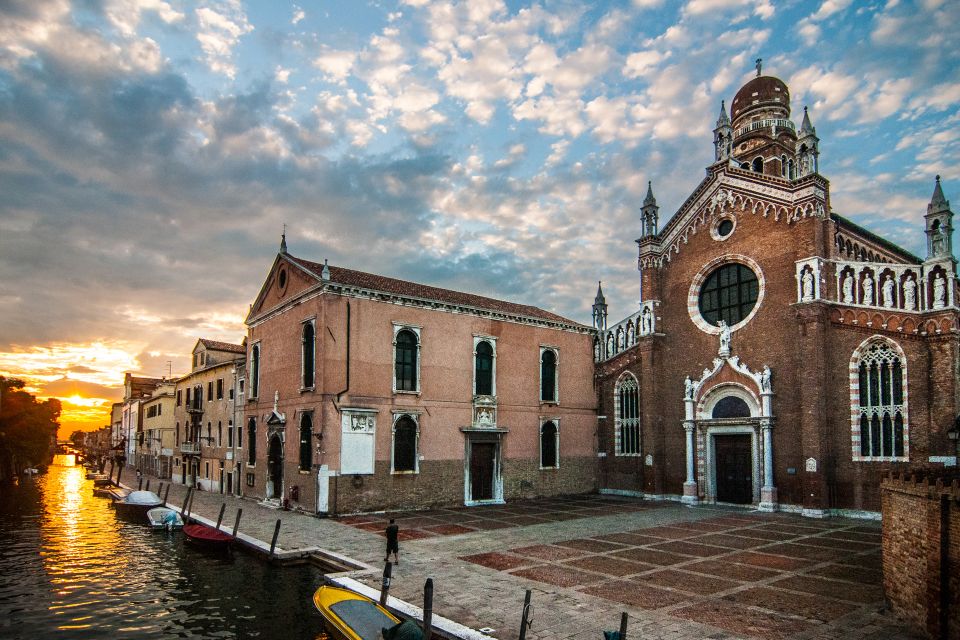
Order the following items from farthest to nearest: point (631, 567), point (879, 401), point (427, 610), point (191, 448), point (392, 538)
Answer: point (191, 448)
point (879, 401)
point (631, 567)
point (392, 538)
point (427, 610)

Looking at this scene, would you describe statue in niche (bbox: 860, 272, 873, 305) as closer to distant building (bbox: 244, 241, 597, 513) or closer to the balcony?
distant building (bbox: 244, 241, 597, 513)

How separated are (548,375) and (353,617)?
22.2m

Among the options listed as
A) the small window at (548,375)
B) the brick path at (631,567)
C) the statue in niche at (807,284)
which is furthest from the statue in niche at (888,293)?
the small window at (548,375)

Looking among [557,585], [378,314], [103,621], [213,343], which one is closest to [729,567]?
[557,585]

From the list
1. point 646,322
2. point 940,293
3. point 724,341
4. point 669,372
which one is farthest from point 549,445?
point 940,293

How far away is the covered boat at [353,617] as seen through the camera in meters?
10.2

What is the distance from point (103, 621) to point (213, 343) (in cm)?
3149

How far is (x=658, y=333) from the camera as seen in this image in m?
30.9

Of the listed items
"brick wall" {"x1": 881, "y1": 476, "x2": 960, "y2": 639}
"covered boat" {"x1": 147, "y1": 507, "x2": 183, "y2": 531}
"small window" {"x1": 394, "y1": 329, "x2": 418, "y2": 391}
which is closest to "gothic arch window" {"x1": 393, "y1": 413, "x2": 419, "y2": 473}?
"small window" {"x1": 394, "y1": 329, "x2": 418, "y2": 391}

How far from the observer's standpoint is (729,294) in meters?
28.6

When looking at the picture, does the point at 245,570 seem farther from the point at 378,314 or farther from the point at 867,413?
the point at 867,413

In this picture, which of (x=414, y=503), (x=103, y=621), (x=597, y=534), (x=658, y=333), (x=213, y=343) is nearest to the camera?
(x=103, y=621)

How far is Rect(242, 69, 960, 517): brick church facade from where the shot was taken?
2373 centimetres

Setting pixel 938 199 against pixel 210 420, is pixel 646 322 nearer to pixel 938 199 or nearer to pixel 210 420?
pixel 938 199
